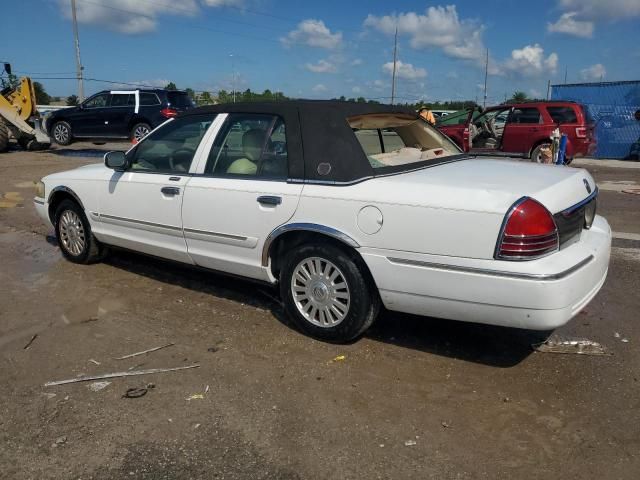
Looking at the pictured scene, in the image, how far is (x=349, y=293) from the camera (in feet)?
12.3

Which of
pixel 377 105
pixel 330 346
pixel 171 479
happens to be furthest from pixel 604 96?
pixel 171 479

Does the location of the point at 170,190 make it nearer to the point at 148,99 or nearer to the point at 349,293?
the point at 349,293

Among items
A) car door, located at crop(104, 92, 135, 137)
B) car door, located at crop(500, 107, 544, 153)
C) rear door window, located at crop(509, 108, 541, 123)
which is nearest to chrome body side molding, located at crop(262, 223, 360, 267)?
car door, located at crop(500, 107, 544, 153)

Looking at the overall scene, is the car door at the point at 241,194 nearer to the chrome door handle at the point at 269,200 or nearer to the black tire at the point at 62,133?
the chrome door handle at the point at 269,200

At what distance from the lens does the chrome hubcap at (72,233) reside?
5684 mm

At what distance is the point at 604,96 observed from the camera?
18984 millimetres

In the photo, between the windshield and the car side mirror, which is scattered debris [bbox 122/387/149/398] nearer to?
the windshield

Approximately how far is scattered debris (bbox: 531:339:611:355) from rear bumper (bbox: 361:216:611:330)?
52 cm

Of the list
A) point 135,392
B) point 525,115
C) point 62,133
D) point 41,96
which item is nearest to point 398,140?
point 135,392

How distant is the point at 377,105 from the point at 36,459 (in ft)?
10.9

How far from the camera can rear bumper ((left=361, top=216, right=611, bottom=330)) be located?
10.3 feet

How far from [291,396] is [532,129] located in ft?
44.3

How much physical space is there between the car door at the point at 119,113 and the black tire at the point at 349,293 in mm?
14850

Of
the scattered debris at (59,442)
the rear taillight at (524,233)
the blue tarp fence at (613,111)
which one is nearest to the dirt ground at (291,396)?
the scattered debris at (59,442)
